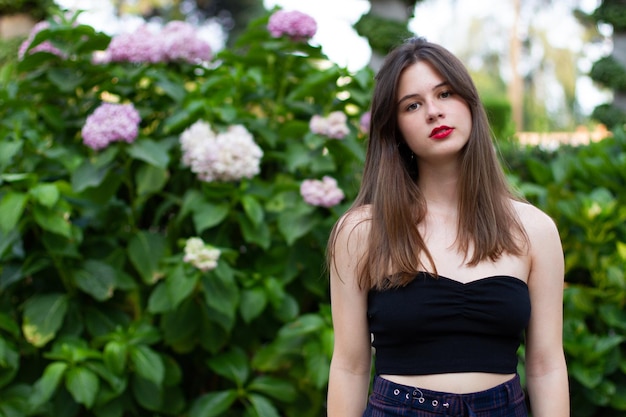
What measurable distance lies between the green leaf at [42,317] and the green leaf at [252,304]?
28.2 inches

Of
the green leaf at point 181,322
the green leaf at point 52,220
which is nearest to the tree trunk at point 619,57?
the green leaf at point 181,322

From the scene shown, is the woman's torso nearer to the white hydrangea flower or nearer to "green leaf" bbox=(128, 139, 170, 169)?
the white hydrangea flower

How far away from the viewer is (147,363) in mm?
2715

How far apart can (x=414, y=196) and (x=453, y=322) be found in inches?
12.5

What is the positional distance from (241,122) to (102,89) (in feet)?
2.16

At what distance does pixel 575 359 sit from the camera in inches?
121

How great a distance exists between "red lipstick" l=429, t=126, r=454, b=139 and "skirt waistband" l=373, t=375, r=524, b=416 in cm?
54

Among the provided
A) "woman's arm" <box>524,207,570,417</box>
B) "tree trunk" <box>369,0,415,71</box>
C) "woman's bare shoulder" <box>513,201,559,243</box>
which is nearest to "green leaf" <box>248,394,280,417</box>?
"woman's arm" <box>524,207,570,417</box>

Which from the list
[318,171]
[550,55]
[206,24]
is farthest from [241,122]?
[550,55]

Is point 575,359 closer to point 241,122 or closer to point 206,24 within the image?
point 241,122

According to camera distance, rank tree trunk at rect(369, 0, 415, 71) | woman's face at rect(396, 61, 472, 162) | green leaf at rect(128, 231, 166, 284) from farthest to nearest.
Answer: tree trunk at rect(369, 0, 415, 71) < green leaf at rect(128, 231, 166, 284) < woman's face at rect(396, 61, 472, 162)

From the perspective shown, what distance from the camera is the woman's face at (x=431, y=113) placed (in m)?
1.60

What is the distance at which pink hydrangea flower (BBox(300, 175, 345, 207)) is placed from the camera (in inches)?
115

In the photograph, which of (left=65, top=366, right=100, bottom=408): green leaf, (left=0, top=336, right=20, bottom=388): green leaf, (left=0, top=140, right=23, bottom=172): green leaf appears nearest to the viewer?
(left=65, top=366, right=100, bottom=408): green leaf
